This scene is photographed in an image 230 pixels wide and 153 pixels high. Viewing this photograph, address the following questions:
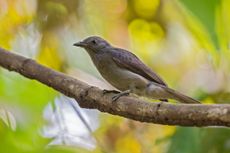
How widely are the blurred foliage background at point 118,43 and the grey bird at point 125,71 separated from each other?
0.15 ft

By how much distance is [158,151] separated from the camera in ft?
5.07

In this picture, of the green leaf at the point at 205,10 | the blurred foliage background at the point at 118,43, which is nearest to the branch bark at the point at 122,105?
the blurred foliage background at the point at 118,43

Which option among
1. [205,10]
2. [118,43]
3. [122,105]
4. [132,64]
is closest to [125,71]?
[132,64]

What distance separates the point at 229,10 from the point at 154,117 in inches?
12.6

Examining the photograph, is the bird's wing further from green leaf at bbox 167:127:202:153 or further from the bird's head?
green leaf at bbox 167:127:202:153

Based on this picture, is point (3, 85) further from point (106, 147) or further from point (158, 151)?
point (158, 151)

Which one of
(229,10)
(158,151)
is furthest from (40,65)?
(229,10)

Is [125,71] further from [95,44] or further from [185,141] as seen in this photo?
[185,141]

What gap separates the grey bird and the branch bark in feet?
0.64

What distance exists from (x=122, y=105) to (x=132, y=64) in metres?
0.68

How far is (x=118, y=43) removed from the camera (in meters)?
→ 1.67

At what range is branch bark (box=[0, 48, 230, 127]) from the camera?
856 millimetres

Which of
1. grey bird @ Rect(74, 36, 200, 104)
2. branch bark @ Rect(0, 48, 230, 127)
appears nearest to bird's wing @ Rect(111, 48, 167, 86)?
grey bird @ Rect(74, 36, 200, 104)

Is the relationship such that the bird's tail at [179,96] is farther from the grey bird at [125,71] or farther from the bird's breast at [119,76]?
the bird's breast at [119,76]
